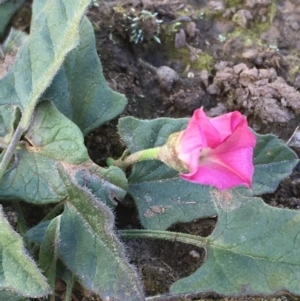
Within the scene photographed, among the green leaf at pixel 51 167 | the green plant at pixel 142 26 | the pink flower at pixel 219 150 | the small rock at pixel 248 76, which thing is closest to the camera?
the pink flower at pixel 219 150

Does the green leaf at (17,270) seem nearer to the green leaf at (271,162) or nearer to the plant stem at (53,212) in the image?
the plant stem at (53,212)

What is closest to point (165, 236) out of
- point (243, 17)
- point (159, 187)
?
point (159, 187)

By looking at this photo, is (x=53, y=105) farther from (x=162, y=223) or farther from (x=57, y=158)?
(x=162, y=223)

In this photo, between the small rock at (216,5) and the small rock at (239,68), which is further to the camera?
the small rock at (216,5)

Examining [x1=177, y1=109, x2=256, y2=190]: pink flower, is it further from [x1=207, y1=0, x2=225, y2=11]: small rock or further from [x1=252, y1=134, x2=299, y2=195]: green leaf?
[x1=207, y1=0, x2=225, y2=11]: small rock

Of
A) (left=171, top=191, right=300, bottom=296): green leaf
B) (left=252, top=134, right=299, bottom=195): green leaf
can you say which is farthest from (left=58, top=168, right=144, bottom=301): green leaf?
(left=252, top=134, right=299, bottom=195): green leaf

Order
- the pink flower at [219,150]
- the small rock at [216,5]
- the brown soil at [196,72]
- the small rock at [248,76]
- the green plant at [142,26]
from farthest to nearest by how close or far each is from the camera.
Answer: the small rock at [216,5]
the green plant at [142,26]
the small rock at [248,76]
the brown soil at [196,72]
the pink flower at [219,150]

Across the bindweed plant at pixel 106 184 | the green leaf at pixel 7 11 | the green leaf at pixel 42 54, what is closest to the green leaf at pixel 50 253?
the bindweed plant at pixel 106 184
